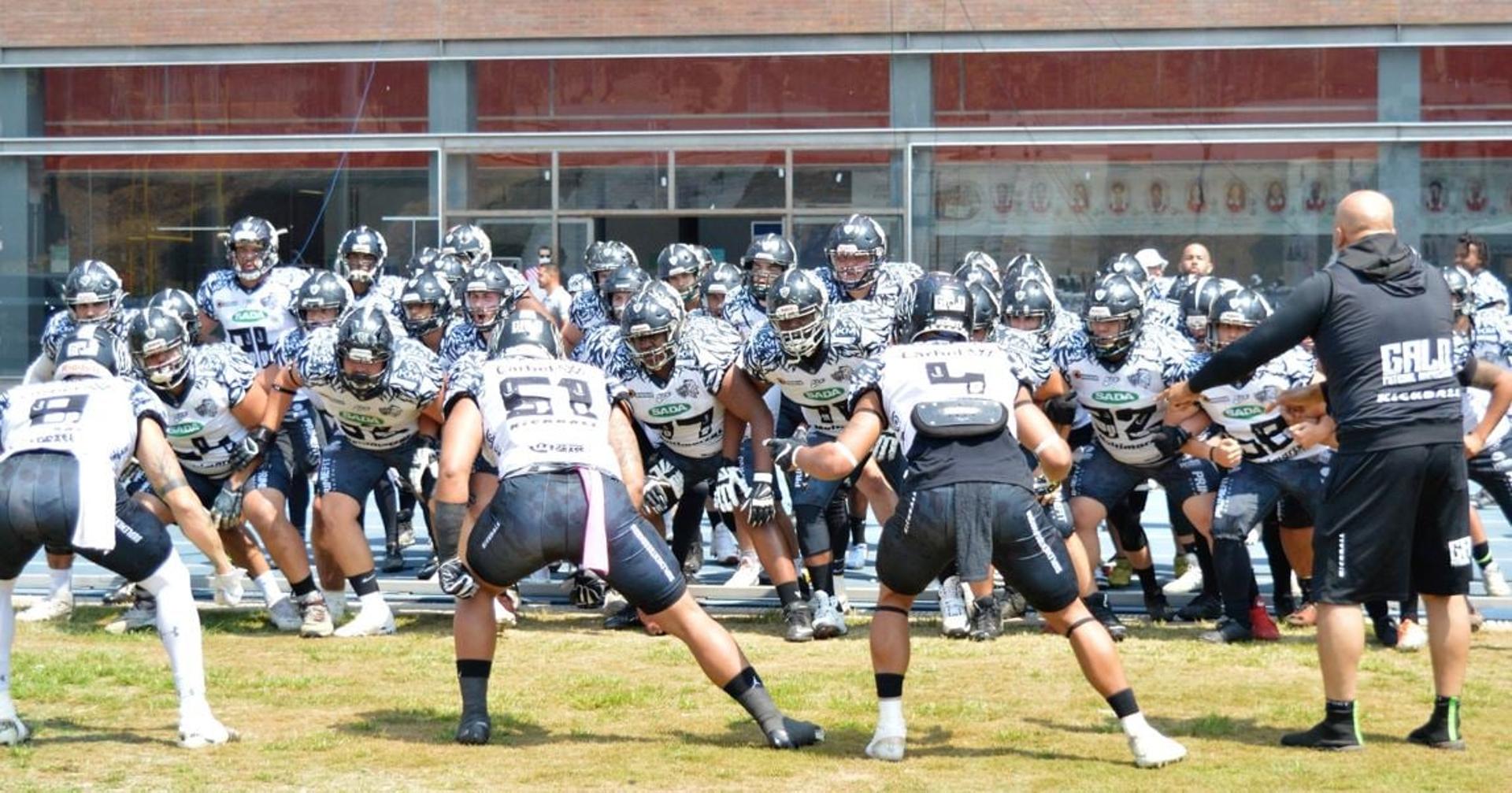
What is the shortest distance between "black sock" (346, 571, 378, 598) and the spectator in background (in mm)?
6585

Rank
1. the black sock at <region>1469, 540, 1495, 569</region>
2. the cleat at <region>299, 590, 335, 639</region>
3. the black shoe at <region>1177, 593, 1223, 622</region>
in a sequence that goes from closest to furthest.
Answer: the cleat at <region>299, 590, 335, 639</region> < the black shoe at <region>1177, 593, 1223, 622</region> < the black sock at <region>1469, 540, 1495, 569</region>

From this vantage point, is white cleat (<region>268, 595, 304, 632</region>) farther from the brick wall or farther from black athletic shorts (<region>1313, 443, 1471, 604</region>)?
the brick wall

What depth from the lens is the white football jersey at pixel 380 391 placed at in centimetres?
873

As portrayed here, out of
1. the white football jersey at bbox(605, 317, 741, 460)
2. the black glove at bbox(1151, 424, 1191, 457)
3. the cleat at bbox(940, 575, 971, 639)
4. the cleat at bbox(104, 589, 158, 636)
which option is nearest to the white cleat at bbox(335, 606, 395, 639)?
the cleat at bbox(104, 589, 158, 636)

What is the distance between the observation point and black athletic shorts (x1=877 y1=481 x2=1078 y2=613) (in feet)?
19.8

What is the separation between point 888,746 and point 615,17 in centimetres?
1573

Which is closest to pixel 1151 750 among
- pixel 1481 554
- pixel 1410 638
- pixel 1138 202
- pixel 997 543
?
pixel 997 543

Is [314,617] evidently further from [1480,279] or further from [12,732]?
[1480,279]

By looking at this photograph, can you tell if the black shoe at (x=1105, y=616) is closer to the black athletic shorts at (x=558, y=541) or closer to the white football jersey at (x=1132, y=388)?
the white football jersey at (x=1132, y=388)

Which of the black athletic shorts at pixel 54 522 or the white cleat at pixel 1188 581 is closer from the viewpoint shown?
the black athletic shorts at pixel 54 522

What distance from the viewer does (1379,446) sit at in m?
6.18

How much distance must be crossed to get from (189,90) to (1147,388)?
1554 cm

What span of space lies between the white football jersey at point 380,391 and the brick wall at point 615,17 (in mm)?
12355

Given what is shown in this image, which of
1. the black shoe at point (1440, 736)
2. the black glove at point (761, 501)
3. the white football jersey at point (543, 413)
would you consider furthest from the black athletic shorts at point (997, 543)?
the black glove at point (761, 501)
